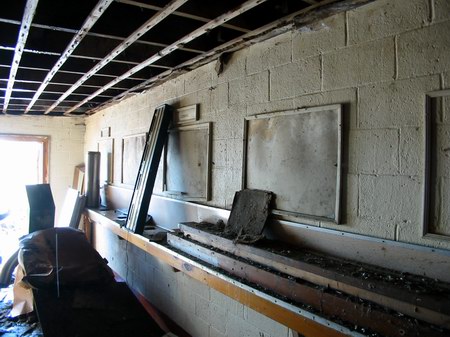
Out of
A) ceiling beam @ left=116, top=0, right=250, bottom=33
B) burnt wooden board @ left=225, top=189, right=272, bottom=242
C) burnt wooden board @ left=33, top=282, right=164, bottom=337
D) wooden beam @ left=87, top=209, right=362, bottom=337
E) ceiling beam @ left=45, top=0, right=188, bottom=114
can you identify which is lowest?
burnt wooden board @ left=33, top=282, right=164, bottom=337

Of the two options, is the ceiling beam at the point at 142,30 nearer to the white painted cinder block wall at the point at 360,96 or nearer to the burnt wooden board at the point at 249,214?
the white painted cinder block wall at the point at 360,96

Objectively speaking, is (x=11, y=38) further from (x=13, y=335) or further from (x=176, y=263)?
(x=13, y=335)

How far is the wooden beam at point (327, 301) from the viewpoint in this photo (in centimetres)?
124

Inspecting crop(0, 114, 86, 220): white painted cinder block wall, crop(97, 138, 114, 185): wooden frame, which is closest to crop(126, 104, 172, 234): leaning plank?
crop(97, 138, 114, 185): wooden frame

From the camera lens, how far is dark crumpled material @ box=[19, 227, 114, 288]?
333cm

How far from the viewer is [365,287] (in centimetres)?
142

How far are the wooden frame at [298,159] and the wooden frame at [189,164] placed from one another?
0.56 metres

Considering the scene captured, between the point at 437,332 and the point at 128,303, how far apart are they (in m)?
3.01

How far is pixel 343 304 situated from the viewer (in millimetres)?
1425

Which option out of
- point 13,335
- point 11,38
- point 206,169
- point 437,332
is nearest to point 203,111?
point 206,169

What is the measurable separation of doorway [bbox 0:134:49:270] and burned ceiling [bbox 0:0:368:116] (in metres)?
2.81

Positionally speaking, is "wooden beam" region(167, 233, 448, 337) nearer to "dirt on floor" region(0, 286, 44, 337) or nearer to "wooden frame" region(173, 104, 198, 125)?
"wooden frame" region(173, 104, 198, 125)

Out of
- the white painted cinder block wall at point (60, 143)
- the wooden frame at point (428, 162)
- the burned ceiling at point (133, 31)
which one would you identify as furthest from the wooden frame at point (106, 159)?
the wooden frame at point (428, 162)

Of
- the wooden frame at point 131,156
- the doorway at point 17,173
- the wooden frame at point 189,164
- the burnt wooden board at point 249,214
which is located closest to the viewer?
the burnt wooden board at point 249,214
